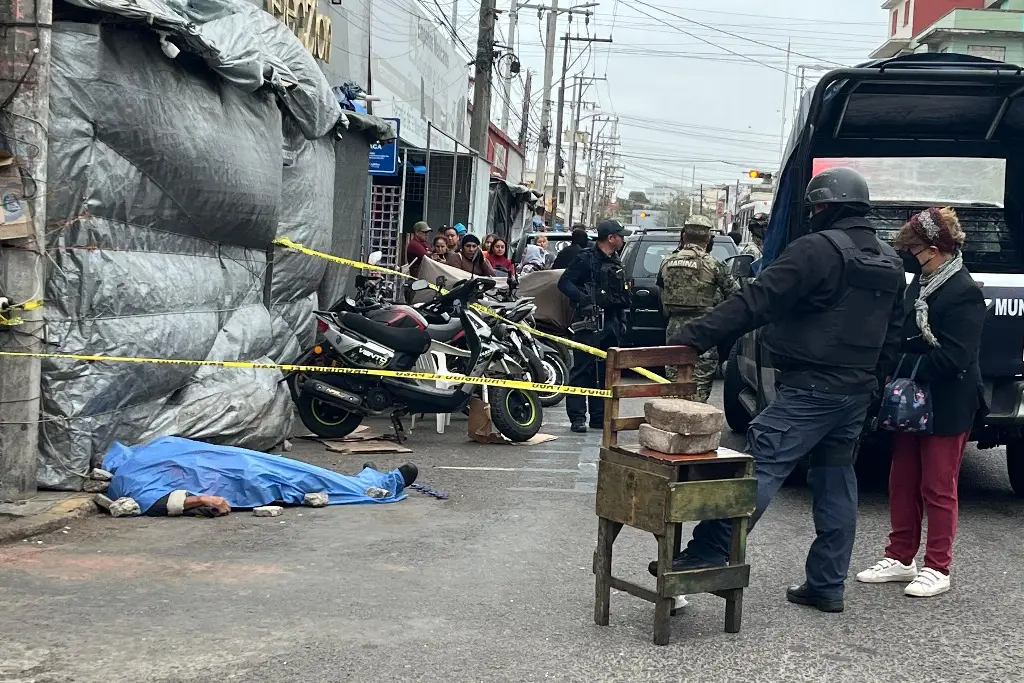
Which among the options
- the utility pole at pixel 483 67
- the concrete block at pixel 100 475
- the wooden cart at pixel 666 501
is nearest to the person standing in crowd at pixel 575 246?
the concrete block at pixel 100 475

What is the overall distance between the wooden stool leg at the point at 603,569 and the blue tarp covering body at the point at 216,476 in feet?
9.02

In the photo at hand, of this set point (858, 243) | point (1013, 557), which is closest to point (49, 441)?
point (858, 243)

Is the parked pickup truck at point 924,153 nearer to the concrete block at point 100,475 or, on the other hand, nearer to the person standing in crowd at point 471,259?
the concrete block at point 100,475

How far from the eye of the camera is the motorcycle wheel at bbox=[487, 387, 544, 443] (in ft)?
32.6

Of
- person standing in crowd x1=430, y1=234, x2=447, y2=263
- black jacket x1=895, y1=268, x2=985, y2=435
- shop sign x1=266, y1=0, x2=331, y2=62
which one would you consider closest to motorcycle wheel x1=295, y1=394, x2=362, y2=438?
black jacket x1=895, y1=268, x2=985, y2=435

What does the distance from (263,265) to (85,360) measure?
2.98 metres

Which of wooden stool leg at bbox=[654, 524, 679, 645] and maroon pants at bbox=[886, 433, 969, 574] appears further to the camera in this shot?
maroon pants at bbox=[886, 433, 969, 574]

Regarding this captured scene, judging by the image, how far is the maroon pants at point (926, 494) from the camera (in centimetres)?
582

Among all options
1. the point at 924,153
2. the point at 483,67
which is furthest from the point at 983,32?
the point at 924,153

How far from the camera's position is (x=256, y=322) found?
956 cm

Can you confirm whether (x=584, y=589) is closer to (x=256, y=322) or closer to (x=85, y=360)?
(x=85, y=360)

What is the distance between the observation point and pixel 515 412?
1011 cm

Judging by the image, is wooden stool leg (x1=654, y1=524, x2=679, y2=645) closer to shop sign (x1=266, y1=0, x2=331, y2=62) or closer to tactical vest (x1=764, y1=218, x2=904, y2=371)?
tactical vest (x1=764, y1=218, x2=904, y2=371)

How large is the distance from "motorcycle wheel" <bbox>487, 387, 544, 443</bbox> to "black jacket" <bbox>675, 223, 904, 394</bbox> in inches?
186
